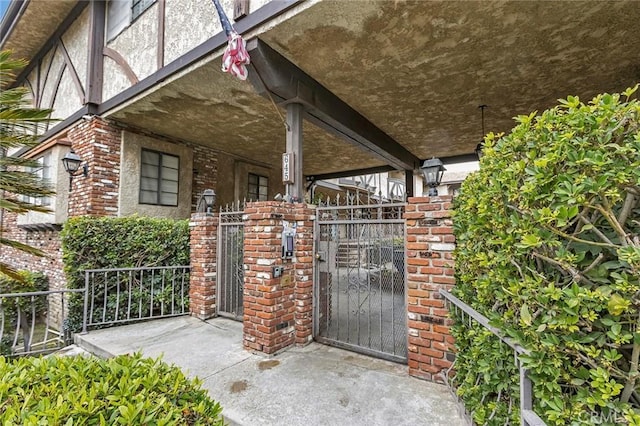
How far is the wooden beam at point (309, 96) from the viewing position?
11.7 feet

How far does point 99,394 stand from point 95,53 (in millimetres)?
7172

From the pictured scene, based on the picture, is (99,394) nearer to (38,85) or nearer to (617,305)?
(617,305)

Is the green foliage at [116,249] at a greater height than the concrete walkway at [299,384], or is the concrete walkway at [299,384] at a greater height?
the green foliage at [116,249]

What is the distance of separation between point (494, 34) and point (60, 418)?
15.1ft

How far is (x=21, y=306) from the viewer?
209 inches

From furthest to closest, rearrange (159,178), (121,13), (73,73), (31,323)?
(159,178) < (73,73) < (121,13) < (31,323)

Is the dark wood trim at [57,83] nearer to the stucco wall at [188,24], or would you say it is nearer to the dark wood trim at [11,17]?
the dark wood trim at [11,17]

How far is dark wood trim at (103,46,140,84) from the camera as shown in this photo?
5.17 metres

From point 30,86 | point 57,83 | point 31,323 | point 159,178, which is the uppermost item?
point 30,86

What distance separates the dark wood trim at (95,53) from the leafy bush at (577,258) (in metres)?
7.31

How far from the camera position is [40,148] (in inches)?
261

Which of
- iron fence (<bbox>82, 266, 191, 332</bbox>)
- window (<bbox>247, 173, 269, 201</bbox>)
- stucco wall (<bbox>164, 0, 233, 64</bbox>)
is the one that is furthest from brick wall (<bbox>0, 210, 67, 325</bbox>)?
window (<bbox>247, 173, 269, 201</bbox>)

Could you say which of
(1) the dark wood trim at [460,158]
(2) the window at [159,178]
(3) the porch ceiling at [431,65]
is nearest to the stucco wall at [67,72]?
(2) the window at [159,178]

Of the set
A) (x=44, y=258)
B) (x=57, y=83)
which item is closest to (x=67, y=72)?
(x=57, y=83)
